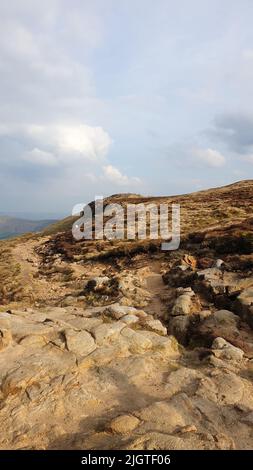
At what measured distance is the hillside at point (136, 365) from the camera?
8055mm

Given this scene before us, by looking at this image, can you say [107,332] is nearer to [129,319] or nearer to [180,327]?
[129,319]

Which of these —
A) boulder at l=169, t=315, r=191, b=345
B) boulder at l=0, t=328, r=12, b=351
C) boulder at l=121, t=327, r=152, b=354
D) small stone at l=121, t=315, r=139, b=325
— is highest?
boulder at l=0, t=328, r=12, b=351

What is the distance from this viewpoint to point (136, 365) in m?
11.4

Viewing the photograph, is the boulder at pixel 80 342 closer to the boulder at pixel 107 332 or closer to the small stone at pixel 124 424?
the boulder at pixel 107 332

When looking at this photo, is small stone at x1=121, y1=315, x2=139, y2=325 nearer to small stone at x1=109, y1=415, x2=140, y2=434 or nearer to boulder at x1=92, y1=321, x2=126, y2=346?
boulder at x1=92, y1=321, x2=126, y2=346

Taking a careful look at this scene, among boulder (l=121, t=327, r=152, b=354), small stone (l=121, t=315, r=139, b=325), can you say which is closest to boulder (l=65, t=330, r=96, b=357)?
boulder (l=121, t=327, r=152, b=354)

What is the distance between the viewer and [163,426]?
815 cm

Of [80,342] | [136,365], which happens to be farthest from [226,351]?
[80,342]

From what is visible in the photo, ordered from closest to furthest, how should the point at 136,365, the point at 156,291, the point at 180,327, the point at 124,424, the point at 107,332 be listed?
the point at 124,424
the point at 136,365
the point at 107,332
the point at 180,327
the point at 156,291

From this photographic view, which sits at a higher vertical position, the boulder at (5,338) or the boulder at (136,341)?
the boulder at (5,338)

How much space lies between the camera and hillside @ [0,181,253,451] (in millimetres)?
8055

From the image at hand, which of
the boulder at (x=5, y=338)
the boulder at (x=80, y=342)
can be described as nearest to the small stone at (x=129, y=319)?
the boulder at (x=80, y=342)
